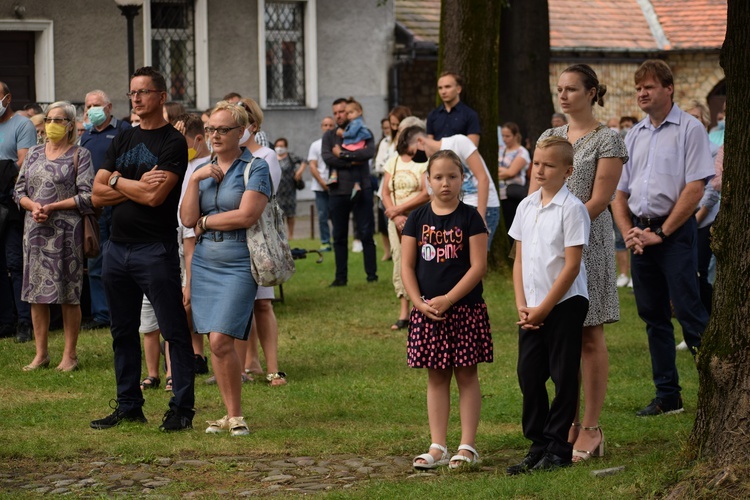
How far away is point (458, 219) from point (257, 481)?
70.0 inches

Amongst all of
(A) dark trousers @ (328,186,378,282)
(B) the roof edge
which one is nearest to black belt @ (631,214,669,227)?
(A) dark trousers @ (328,186,378,282)

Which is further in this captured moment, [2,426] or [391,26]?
[391,26]

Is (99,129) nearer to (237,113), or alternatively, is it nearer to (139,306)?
(139,306)

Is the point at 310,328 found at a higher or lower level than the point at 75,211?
lower

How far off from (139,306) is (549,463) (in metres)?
2.97

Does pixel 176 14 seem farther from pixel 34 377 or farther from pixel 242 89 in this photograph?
pixel 34 377

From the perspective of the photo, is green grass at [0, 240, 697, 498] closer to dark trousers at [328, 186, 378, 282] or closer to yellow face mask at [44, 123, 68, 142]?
yellow face mask at [44, 123, 68, 142]

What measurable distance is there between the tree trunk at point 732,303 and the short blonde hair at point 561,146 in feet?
2.93

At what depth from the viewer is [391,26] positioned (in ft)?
99.5

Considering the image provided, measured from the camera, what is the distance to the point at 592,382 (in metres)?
6.97

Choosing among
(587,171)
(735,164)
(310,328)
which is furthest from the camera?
(310,328)

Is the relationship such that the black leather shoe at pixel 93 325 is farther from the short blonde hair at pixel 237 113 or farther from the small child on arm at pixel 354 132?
the short blonde hair at pixel 237 113

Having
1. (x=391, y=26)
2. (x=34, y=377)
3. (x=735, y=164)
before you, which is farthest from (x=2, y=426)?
(x=391, y=26)

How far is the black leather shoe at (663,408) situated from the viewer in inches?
323
